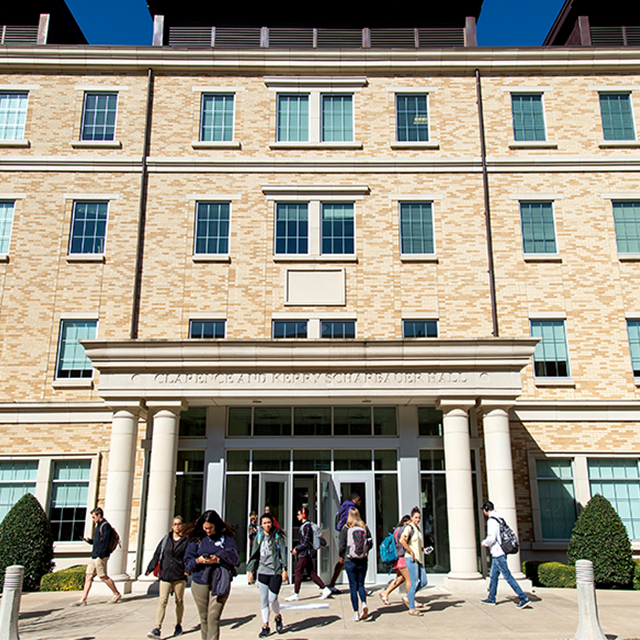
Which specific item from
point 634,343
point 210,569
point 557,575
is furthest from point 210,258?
point 634,343

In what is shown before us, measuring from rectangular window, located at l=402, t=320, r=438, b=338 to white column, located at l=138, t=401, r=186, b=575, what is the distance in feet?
21.4

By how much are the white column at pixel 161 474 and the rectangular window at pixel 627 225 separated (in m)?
13.3

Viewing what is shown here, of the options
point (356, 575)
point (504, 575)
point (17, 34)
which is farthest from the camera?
point (17, 34)

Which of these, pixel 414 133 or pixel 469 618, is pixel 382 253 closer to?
pixel 414 133

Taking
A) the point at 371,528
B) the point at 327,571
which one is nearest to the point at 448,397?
the point at 371,528

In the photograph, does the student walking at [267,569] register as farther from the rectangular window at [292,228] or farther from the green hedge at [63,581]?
the rectangular window at [292,228]

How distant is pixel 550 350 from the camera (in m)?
17.9

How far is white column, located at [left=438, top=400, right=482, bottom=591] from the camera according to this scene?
14008 millimetres

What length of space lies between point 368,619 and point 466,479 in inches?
186

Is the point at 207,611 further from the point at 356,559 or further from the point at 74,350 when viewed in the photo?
the point at 74,350

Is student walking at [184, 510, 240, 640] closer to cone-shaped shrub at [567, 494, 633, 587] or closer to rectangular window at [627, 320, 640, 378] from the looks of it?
cone-shaped shrub at [567, 494, 633, 587]

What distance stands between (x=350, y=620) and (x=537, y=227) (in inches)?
497

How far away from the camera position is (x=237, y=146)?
62.6ft

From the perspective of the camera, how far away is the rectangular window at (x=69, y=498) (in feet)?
54.6
